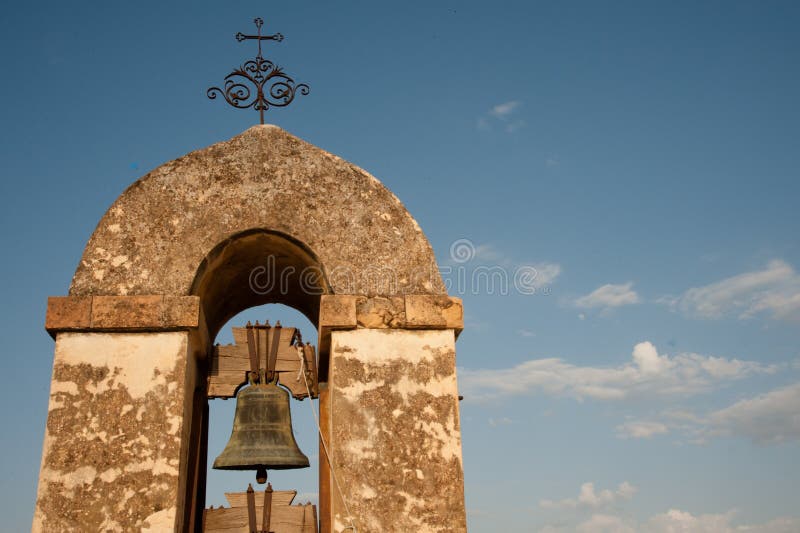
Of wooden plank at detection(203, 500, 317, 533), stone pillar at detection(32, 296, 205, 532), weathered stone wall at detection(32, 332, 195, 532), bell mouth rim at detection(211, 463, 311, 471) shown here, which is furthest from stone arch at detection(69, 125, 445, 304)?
wooden plank at detection(203, 500, 317, 533)

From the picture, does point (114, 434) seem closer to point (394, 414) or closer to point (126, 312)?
point (126, 312)

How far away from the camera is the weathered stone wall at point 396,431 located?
4.48 metres

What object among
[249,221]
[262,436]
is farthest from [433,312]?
[262,436]

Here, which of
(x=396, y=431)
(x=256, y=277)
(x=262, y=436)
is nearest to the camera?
(x=396, y=431)

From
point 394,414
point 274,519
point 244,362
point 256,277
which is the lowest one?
point 274,519

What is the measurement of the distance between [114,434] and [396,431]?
168 cm

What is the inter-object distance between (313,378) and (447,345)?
4.19 feet

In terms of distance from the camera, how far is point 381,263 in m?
5.09

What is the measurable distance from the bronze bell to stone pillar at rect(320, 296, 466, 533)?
50 centimetres

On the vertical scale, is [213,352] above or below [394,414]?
above

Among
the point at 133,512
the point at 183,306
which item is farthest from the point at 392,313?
the point at 133,512

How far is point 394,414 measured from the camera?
15.4 ft

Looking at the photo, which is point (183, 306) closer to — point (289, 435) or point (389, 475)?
point (289, 435)

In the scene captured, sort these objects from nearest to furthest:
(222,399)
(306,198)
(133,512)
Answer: (133,512), (306,198), (222,399)
